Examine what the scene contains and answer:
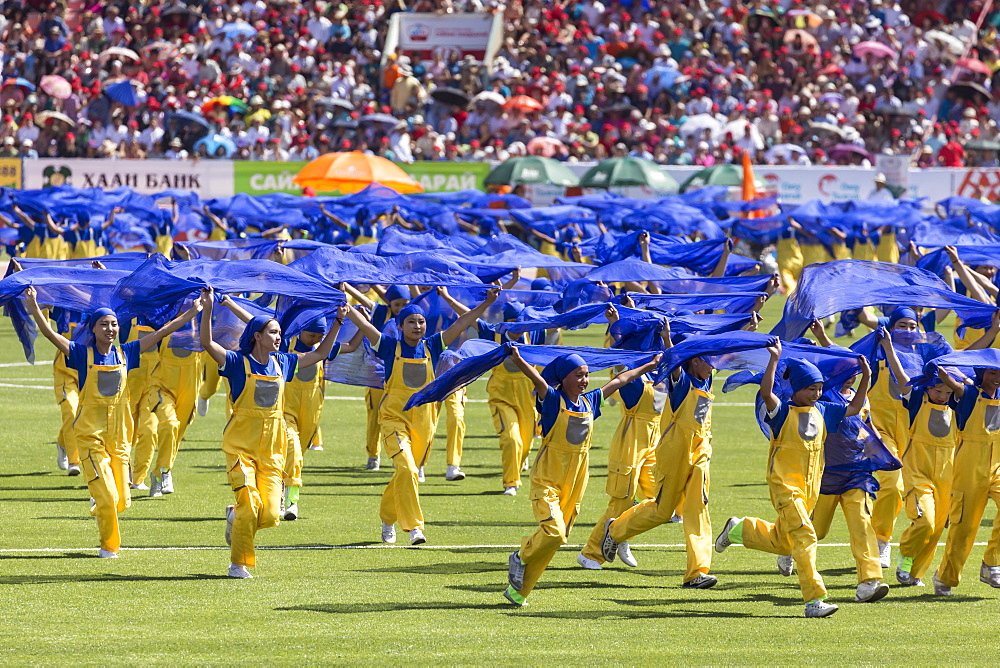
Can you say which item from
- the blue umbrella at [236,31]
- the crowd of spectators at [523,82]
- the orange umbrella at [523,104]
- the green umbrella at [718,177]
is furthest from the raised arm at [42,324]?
the blue umbrella at [236,31]

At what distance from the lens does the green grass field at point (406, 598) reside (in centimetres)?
852

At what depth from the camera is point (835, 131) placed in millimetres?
38125

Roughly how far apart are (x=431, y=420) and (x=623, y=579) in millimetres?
2250

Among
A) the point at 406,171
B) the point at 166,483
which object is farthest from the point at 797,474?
the point at 406,171

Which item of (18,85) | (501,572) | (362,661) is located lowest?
(18,85)

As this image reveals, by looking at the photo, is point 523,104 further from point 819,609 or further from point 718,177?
point 819,609

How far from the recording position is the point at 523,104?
3866 cm

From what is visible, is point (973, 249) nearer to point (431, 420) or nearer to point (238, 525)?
point (431, 420)

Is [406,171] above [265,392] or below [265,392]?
below

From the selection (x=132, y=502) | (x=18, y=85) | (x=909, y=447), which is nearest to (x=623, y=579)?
(x=909, y=447)

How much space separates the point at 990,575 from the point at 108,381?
5961 mm

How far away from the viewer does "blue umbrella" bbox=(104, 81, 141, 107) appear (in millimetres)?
38875

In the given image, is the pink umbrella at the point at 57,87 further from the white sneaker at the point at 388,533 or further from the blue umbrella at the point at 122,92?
the white sneaker at the point at 388,533

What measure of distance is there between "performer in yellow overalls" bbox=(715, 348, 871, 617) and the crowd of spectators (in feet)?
91.2
